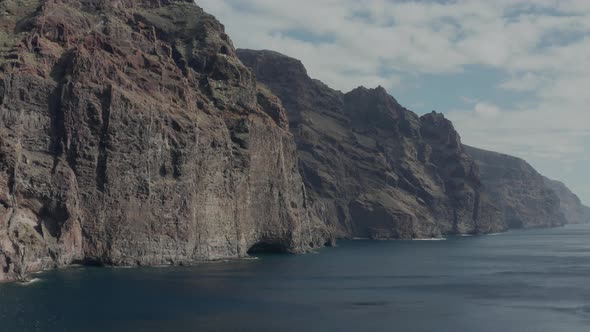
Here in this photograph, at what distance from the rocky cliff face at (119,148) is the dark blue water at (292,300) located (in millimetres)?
6571

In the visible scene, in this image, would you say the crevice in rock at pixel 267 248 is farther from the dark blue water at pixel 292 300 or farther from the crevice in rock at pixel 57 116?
the crevice in rock at pixel 57 116

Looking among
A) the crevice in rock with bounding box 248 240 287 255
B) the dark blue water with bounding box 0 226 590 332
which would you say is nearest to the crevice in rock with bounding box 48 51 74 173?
the dark blue water with bounding box 0 226 590 332

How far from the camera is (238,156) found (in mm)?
161000

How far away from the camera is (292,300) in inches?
3851

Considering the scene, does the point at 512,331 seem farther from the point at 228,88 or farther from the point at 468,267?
the point at 228,88

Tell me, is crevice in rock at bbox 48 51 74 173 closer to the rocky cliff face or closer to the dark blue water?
the rocky cliff face

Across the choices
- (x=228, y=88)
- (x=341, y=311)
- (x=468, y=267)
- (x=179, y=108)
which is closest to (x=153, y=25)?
(x=228, y=88)

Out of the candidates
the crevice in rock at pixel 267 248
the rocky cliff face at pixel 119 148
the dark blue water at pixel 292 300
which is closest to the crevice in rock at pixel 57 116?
the rocky cliff face at pixel 119 148

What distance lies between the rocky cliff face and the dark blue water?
21.6 ft

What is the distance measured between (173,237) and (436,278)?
1994 inches

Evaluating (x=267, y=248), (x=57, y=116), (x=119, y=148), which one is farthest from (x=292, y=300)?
(x=267, y=248)

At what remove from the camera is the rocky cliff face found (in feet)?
369

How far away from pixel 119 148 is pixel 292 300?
47540 millimetres

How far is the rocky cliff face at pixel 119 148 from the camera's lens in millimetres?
112562
